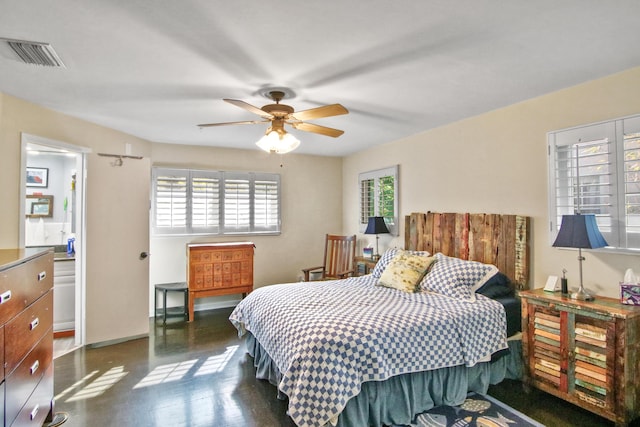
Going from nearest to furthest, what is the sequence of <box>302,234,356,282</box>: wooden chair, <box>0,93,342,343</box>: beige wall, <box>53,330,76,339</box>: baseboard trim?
1. <box>0,93,342,343</box>: beige wall
2. <box>53,330,76,339</box>: baseboard trim
3. <box>302,234,356,282</box>: wooden chair

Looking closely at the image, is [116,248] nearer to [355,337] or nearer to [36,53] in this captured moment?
[36,53]

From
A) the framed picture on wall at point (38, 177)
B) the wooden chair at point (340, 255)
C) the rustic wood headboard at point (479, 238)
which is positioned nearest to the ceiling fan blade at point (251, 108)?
the rustic wood headboard at point (479, 238)

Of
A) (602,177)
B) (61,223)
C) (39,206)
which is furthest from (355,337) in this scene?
(39,206)

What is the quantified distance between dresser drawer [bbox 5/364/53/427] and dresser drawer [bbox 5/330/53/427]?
0.13 feet

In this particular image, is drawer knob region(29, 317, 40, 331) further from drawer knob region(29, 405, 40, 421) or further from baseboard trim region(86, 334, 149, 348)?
baseboard trim region(86, 334, 149, 348)

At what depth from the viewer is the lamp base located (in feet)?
7.94

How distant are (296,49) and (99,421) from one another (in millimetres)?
2836

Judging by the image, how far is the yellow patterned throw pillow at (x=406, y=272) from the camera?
3.26 metres

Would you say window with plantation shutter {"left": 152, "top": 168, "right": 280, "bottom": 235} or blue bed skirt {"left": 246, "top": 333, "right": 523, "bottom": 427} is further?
window with plantation shutter {"left": 152, "top": 168, "right": 280, "bottom": 235}

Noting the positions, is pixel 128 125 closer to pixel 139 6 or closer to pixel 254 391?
pixel 139 6

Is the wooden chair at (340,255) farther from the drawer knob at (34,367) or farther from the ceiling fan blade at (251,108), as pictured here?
the drawer knob at (34,367)

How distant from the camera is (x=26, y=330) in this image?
6.16ft

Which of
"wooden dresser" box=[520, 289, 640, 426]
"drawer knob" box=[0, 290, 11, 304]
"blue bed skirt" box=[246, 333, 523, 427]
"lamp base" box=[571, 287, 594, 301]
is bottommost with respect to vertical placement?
"blue bed skirt" box=[246, 333, 523, 427]

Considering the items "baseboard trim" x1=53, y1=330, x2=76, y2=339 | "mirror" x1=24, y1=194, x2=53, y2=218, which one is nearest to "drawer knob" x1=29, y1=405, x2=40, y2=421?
"baseboard trim" x1=53, y1=330, x2=76, y2=339
